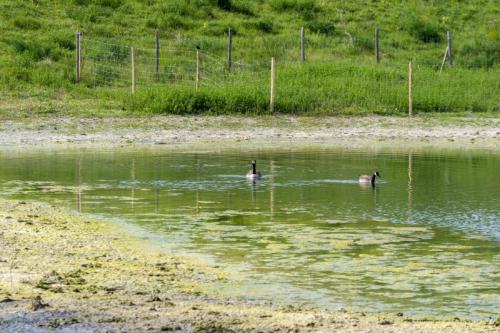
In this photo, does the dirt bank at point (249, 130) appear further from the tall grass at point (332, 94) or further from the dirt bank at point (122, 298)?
the dirt bank at point (122, 298)

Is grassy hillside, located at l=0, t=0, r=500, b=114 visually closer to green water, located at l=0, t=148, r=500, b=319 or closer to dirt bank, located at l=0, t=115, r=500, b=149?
dirt bank, located at l=0, t=115, r=500, b=149

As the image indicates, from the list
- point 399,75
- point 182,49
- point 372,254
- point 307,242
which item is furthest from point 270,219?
point 182,49

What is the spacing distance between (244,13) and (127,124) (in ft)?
77.4

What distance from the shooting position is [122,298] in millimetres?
10438

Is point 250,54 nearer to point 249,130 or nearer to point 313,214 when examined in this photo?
point 249,130

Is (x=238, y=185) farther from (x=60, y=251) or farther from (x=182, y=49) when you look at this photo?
(x=182, y=49)

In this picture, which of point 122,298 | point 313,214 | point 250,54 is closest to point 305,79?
point 250,54

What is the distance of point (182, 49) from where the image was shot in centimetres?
4412

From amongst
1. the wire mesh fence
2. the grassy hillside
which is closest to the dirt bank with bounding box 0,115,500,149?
the grassy hillside

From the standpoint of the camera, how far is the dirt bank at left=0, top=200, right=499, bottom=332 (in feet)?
30.5

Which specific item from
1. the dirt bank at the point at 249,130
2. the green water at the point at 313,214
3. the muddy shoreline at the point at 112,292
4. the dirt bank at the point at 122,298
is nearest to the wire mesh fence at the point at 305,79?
the dirt bank at the point at 249,130

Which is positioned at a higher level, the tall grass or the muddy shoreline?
the tall grass

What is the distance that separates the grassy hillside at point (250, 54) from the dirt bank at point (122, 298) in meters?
18.8

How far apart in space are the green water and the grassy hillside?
7583 millimetres
